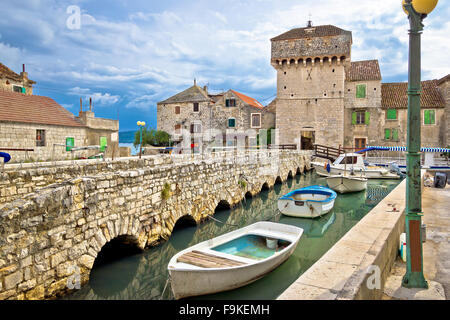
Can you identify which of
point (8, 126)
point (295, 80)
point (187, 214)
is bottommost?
point (187, 214)

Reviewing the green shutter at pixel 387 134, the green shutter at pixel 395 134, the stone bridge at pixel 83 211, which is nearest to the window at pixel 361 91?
the green shutter at pixel 387 134

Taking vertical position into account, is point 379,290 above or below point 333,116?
below

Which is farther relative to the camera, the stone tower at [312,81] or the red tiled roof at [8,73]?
the stone tower at [312,81]

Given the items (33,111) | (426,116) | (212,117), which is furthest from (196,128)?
(426,116)

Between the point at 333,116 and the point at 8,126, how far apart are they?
26.5 metres

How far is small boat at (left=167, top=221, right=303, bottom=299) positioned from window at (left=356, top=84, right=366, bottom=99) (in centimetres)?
2774

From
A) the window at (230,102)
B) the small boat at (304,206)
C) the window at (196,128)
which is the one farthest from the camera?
the window at (196,128)

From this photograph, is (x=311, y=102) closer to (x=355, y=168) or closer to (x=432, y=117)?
(x=355, y=168)

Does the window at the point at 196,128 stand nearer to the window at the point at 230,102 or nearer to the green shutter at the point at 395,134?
the window at the point at 230,102

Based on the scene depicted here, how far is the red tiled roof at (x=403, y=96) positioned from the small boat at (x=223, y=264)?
28.8m

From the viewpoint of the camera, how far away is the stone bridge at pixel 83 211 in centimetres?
472
